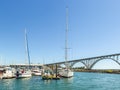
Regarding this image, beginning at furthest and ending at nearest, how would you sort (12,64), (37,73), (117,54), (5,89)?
(117,54) → (12,64) → (37,73) → (5,89)

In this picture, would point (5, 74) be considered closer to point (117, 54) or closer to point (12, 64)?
point (12, 64)

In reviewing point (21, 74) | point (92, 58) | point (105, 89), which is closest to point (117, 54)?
point (92, 58)

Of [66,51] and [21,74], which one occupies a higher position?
[66,51]

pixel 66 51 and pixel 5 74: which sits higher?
pixel 66 51

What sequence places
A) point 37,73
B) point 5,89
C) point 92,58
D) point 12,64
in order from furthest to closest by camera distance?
point 92,58 < point 12,64 < point 37,73 < point 5,89

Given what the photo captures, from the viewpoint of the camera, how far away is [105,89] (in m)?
52.8

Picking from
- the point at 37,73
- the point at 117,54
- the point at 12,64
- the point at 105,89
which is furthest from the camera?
the point at 117,54

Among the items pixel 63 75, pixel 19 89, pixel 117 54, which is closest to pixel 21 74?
pixel 63 75

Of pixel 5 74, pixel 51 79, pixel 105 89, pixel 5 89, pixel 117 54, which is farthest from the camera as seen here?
pixel 117 54

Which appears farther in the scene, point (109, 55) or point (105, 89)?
point (109, 55)

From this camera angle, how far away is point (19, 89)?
49.8 m

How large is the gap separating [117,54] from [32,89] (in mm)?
104725

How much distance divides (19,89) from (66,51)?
3987 centimetres

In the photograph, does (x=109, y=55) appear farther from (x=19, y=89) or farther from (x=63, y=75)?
(x=19, y=89)
